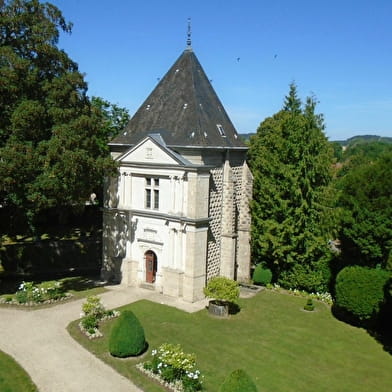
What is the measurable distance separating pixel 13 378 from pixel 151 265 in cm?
1130

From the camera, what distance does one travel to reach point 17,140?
20.6 metres

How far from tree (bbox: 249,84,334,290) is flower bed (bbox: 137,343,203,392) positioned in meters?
12.2

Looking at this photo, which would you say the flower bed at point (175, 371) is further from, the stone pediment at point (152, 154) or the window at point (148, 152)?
the window at point (148, 152)

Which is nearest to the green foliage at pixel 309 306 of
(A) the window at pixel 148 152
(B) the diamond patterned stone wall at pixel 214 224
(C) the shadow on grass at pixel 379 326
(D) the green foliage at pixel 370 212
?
(C) the shadow on grass at pixel 379 326

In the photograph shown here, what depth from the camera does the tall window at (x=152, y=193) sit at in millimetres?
24625

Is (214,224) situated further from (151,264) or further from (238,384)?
(238,384)

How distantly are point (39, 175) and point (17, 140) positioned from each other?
1880 mm

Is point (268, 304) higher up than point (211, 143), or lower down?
lower down

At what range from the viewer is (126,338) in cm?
1645

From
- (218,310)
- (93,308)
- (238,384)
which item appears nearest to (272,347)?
(218,310)

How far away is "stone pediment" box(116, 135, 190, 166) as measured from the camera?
23.3 m

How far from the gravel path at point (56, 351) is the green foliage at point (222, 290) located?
1788mm

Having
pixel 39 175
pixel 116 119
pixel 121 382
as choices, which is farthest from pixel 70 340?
pixel 116 119

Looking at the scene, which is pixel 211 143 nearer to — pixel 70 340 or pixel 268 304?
pixel 268 304
